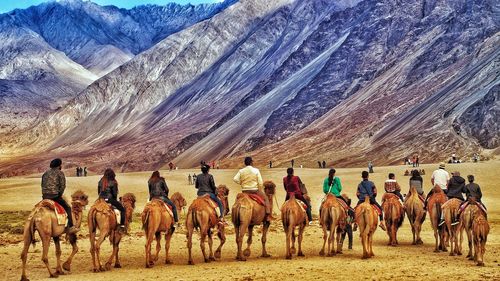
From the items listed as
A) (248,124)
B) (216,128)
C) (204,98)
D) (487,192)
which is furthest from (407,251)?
(204,98)

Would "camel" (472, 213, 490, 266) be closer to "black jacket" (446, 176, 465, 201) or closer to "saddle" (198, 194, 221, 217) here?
"black jacket" (446, 176, 465, 201)

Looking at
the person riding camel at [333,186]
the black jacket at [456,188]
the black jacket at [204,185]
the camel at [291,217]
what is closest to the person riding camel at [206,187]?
the black jacket at [204,185]

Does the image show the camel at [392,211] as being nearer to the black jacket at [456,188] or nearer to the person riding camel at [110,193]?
the black jacket at [456,188]

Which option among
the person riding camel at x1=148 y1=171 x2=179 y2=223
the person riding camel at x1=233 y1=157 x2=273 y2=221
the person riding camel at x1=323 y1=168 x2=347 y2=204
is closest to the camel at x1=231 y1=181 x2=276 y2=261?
the person riding camel at x1=233 y1=157 x2=273 y2=221

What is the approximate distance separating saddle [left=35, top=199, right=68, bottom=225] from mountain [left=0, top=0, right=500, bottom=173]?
232ft

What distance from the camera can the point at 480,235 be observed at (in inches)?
720

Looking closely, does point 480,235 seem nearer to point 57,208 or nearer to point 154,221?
point 154,221

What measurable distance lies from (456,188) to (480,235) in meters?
3.36

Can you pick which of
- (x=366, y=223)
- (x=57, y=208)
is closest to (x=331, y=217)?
(x=366, y=223)

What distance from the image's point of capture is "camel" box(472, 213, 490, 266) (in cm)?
1825

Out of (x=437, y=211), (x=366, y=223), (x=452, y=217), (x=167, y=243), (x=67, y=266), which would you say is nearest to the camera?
(x=67, y=266)

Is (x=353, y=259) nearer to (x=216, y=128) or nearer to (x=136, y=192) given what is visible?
(x=136, y=192)

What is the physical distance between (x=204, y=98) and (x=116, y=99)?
36.6 metres

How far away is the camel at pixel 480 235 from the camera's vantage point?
18.2 m
